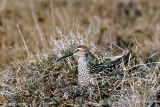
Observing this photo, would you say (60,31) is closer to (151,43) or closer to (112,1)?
(151,43)

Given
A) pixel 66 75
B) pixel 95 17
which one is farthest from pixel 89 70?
pixel 95 17

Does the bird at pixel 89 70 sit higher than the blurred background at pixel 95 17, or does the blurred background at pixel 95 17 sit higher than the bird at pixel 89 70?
the blurred background at pixel 95 17

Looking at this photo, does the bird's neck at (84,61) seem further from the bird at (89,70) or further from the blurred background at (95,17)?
the blurred background at (95,17)

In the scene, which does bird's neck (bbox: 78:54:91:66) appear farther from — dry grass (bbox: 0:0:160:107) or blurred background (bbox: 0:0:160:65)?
blurred background (bbox: 0:0:160:65)

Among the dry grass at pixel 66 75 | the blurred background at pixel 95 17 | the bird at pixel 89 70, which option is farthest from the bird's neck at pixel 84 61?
the blurred background at pixel 95 17

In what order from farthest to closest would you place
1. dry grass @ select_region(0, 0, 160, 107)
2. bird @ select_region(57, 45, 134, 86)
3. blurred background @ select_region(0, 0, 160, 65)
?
1. blurred background @ select_region(0, 0, 160, 65)
2. bird @ select_region(57, 45, 134, 86)
3. dry grass @ select_region(0, 0, 160, 107)

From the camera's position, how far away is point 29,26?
27.4 ft

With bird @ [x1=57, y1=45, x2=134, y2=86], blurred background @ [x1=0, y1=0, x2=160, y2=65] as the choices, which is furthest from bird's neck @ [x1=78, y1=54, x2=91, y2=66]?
blurred background @ [x1=0, y1=0, x2=160, y2=65]

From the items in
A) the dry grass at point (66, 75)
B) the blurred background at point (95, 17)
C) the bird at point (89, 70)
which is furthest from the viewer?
the blurred background at point (95, 17)

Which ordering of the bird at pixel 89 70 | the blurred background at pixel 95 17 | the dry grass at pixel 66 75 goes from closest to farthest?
the dry grass at pixel 66 75
the bird at pixel 89 70
the blurred background at pixel 95 17

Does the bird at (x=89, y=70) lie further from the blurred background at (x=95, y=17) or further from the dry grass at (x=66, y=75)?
the blurred background at (x=95, y=17)

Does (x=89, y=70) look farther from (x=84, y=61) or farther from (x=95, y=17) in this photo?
(x=95, y=17)

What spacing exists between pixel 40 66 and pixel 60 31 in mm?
909

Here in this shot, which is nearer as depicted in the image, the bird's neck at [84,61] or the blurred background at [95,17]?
the bird's neck at [84,61]
